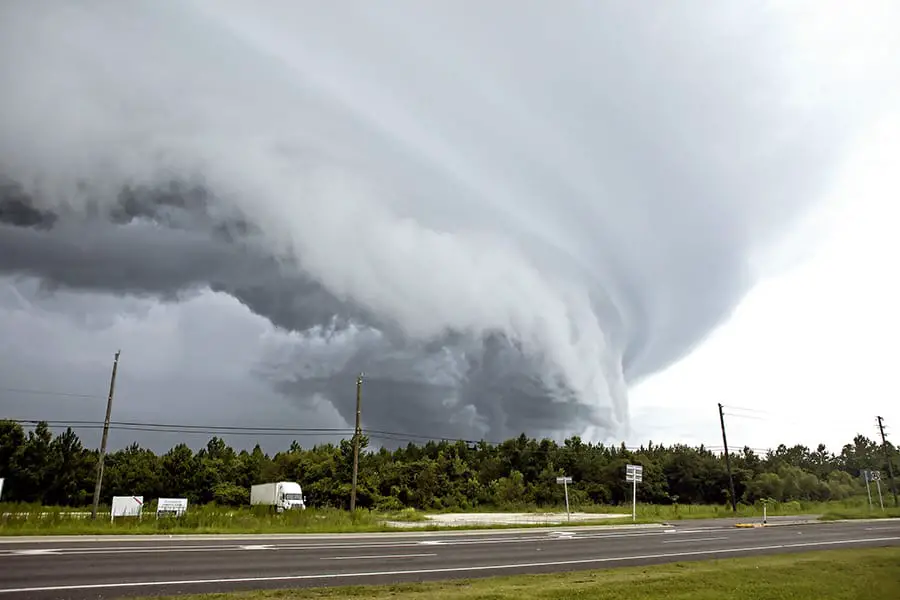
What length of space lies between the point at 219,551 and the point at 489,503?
71551mm

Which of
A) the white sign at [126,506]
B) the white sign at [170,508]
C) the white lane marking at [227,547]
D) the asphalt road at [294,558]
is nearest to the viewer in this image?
the asphalt road at [294,558]

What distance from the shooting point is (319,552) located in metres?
22.0

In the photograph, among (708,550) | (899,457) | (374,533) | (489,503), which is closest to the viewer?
(708,550)

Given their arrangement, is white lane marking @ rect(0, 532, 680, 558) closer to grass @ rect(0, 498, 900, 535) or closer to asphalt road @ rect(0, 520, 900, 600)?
asphalt road @ rect(0, 520, 900, 600)

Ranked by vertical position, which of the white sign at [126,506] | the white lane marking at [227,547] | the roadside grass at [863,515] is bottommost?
the roadside grass at [863,515]

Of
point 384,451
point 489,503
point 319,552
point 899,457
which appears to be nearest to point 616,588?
point 319,552

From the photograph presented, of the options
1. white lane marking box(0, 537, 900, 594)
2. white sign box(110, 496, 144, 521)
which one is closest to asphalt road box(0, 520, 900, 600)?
white lane marking box(0, 537, 900, 594)

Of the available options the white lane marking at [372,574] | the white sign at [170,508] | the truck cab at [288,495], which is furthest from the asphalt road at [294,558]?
the truck cab at [288,495]

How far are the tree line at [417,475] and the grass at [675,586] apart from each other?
62.1 meters

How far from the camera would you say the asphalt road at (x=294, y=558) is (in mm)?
13805

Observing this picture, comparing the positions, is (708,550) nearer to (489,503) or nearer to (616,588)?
(616,588)

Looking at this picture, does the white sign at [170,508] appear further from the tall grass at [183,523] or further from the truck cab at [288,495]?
the truck cab at [288,495]

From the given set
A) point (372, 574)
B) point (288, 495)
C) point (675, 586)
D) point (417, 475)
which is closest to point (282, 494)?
point (288, 495)

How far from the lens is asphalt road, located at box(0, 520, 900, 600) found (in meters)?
13.8
